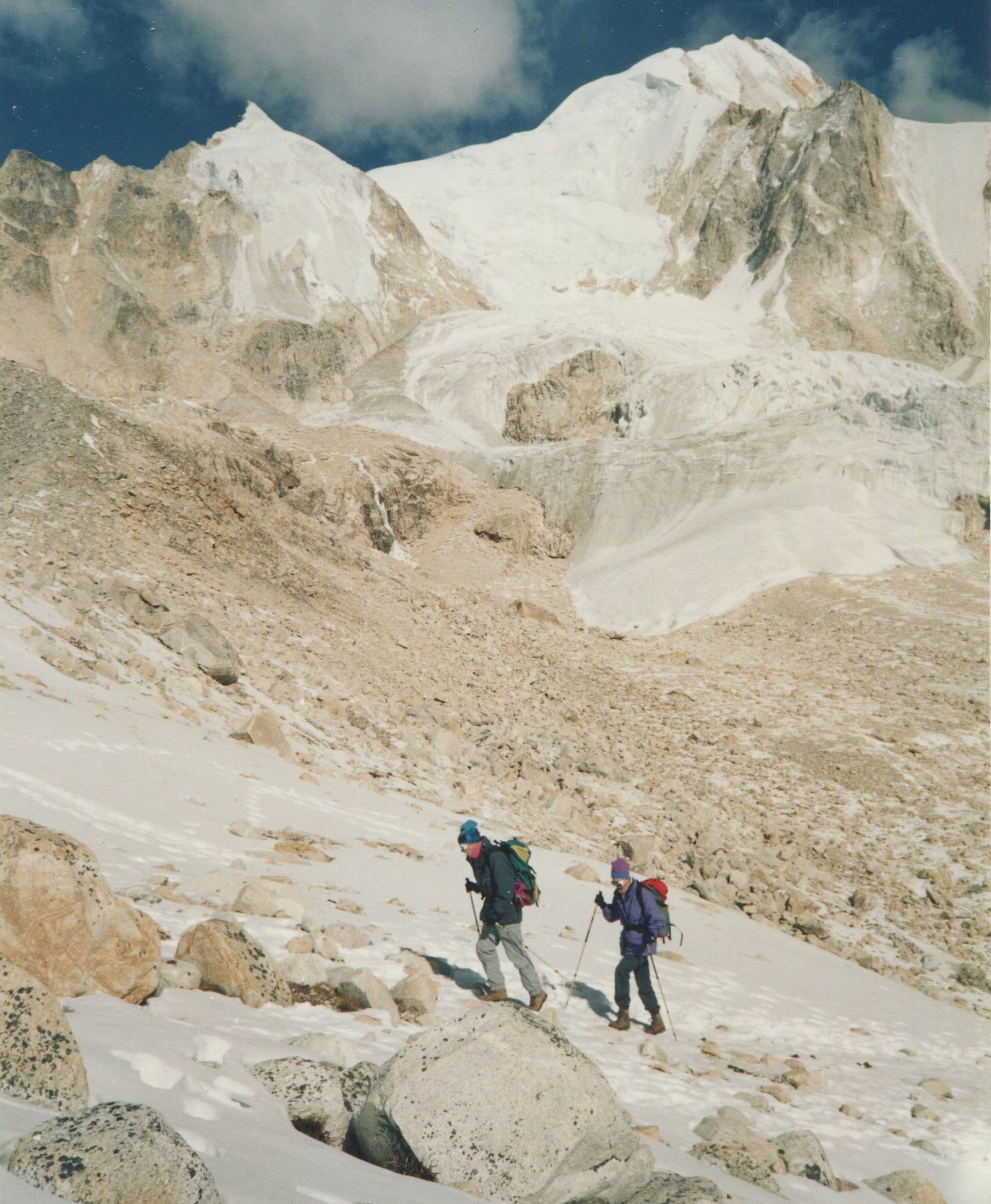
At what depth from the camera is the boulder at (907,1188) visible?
16.1 ft

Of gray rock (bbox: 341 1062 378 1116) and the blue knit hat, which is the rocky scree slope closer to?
the blue knit hat

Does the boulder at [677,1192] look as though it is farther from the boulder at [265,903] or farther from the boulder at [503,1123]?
the boulder at [265,903]

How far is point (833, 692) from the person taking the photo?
22.9 m

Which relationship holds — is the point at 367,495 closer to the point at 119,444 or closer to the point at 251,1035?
the point at 119,444

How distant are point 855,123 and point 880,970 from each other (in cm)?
11551

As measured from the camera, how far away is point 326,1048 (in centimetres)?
445

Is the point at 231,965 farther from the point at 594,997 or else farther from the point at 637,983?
the point at 594,997

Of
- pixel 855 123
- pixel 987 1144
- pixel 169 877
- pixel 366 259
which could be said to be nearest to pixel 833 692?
pixel 987 1144

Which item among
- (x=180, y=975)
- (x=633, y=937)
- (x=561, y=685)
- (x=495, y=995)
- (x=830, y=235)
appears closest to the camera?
(x=180, y=975)

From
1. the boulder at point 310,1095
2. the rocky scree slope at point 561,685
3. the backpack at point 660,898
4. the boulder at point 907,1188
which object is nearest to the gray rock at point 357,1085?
the boulder at point 310,1095

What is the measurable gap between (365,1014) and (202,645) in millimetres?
11798

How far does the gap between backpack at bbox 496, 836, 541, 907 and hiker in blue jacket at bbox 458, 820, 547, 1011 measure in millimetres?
30

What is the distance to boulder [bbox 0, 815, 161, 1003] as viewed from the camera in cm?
405

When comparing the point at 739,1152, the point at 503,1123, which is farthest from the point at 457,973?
the point at 503,1123
